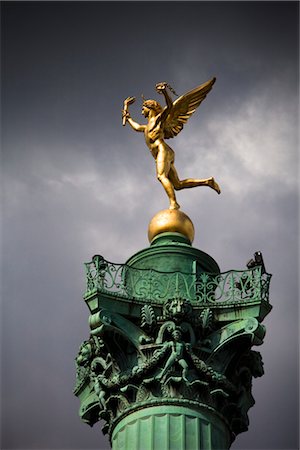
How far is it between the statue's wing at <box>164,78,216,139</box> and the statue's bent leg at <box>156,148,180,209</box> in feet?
3.93

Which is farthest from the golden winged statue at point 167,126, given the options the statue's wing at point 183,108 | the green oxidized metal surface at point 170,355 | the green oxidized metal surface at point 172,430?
the green oxidized metal surface at point 172,430

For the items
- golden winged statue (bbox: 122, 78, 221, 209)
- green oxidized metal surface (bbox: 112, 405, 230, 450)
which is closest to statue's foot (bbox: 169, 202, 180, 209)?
golden winged statue (bbox: 122, 78, 221, 209)

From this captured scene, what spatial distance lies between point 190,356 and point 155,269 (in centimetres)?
365

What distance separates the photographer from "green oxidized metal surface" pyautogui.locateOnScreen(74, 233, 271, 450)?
32.8 m

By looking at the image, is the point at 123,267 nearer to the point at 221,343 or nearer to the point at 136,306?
the point at 136,306

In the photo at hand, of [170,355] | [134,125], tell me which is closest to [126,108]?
[134,125]

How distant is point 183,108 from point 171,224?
4.90 metres

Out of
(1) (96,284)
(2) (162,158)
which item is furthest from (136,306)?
(2) (162,158)

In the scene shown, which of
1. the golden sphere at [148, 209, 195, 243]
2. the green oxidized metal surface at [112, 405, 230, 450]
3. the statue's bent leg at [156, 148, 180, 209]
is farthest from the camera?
the statue's bent leg at [156, 148, 180, 209]

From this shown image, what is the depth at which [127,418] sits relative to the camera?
33.3m

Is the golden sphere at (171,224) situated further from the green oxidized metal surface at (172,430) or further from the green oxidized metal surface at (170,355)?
the green oxidized metal surface at (172,430)

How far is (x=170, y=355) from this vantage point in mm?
33250

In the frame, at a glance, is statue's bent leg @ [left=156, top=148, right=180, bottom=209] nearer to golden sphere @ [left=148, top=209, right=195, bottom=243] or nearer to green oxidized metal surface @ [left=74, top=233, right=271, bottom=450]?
golden sphere @ [left=148, top=209, right=195, bottom=243]

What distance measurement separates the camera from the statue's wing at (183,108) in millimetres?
40375
